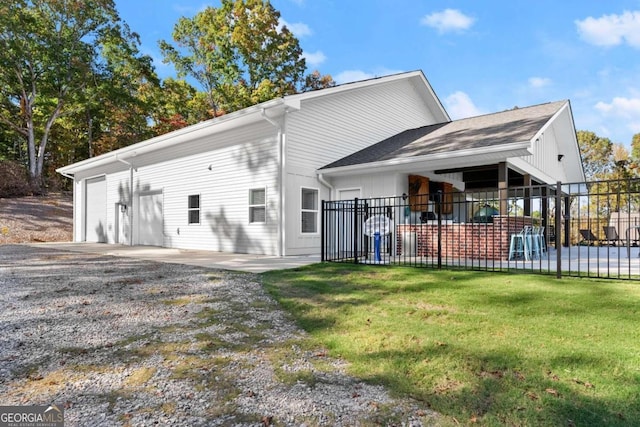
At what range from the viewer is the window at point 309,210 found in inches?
432

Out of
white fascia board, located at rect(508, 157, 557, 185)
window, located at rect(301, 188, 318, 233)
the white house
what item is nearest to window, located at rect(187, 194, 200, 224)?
the white house

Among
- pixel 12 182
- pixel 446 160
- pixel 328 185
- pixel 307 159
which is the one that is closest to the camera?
pixel 446 160

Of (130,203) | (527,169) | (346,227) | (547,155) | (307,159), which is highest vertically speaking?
(547,155)

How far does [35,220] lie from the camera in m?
18.9

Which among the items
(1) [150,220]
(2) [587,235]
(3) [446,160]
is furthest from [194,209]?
(2) [587,235]

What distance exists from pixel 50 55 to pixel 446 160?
24.9 metres

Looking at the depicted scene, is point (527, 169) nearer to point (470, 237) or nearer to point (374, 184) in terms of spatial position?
point (470, 237)

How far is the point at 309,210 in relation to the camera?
11.0 m

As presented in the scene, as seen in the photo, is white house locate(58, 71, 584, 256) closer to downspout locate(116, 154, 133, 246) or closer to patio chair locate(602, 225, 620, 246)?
downspout locate(116, 154, 133, 246)

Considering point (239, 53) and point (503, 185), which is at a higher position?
point (239, 53)

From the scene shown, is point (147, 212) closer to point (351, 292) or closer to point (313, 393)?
point (351, 292)

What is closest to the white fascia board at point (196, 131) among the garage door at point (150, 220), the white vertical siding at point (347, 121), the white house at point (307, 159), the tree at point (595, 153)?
the white house at point (307, 159)

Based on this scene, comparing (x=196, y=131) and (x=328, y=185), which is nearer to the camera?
(x=328, y=185)

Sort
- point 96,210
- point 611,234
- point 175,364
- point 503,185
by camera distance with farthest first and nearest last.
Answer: point 96,210 → point 611,234 → point 503,185 → point 175,364
